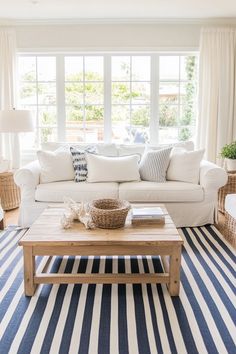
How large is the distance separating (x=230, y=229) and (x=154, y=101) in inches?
92.8

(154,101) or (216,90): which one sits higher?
(216,90)

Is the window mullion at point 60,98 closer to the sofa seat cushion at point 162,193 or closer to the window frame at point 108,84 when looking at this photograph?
the window frame at point 108,84

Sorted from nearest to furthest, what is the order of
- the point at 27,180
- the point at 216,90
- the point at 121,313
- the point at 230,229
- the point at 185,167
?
1. the point at 121,313
2. the point at 230,229
3. the point at 27,180
4. the point at 185,167
5. the point at 216,90

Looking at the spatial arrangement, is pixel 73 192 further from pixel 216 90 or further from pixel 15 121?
pixel 216 90

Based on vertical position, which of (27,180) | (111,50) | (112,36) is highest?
(112,36)

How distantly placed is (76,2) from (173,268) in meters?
3.19

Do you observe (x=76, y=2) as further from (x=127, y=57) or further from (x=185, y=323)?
(x=185, y=323)

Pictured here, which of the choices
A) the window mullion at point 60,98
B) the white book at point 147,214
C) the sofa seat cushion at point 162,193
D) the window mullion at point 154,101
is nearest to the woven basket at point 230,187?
the sofa seat cushion at point 162,193

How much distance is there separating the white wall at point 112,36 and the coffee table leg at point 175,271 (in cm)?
333

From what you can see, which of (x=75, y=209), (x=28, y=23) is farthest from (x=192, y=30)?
(x=75, y=209)

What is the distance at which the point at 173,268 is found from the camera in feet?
7.18

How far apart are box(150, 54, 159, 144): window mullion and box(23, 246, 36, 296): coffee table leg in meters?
3.13

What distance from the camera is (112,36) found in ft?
15.1

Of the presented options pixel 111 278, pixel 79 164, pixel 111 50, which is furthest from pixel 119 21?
pixel 111 278
